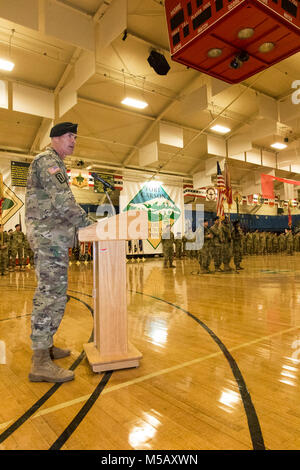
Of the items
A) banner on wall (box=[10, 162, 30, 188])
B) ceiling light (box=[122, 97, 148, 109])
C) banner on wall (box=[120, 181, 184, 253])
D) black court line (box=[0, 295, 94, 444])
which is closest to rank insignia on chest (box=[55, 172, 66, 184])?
black court line (box=[0, 295, 94, 444])

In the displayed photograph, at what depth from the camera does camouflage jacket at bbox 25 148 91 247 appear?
1.63 metres

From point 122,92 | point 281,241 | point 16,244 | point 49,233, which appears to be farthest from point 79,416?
point 281,241

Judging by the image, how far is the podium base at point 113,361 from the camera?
1.64m

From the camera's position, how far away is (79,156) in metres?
11.7

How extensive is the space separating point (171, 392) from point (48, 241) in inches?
39.0

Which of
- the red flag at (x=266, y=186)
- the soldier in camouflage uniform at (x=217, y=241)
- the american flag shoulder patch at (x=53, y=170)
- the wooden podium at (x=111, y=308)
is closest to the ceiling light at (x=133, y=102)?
the soldier in camouflage uniform at (x=217, y=241)

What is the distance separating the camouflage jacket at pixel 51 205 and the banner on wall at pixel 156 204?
11.0m

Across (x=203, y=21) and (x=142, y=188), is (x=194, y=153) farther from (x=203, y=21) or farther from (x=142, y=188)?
(x=203, y=21)

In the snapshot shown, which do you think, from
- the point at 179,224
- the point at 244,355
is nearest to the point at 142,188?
the point at 179,224

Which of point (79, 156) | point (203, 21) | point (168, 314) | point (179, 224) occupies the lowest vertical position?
point (168, 314)

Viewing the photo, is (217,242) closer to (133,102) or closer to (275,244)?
(133,102)

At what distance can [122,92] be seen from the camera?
8516 millimetres
